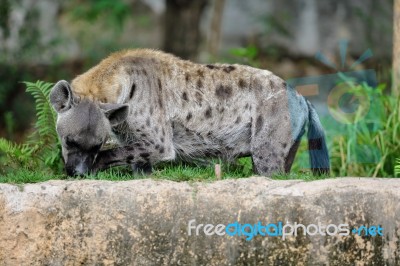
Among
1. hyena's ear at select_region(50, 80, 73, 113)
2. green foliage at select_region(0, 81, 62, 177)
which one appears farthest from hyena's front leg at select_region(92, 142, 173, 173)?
green foliage at select_region(0, 81, 62, 177)

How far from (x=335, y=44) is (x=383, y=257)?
373 inches

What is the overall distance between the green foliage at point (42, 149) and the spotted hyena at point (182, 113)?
1.70ft

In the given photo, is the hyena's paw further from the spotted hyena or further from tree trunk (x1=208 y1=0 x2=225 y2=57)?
Answer: tree trunk (x1=208 y1=0 x2=225 y2=57)

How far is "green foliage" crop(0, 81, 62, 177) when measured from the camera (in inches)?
227

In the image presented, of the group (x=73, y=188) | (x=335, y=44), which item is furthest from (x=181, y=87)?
(x=335, y=44)

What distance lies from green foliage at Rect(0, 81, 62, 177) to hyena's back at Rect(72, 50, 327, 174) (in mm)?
555

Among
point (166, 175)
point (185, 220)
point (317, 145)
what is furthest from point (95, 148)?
point (317, 145)

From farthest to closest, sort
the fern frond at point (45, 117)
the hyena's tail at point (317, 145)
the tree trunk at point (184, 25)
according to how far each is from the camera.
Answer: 1. the tree trunk at point (184, 25)
2. the fern frond at point (45, 117)
3. the hyena's tail at point (317, 145)

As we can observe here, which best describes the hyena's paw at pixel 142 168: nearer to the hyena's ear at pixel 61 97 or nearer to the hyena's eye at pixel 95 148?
the hyena's eye at pixel 95 148

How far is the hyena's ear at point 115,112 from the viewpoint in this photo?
5152mm

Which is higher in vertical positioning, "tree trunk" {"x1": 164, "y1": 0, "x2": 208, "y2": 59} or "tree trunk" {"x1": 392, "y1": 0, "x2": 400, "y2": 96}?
"tree trunk" {"x1": 392, "y1": 0, "x2": 400, "y2": 96}

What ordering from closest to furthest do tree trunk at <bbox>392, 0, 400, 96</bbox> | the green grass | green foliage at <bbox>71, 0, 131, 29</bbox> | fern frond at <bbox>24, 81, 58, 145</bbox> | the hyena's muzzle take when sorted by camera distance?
the green grass → the hyena's muzzle → fern frond at <bbox>24, 81, 58, 145</bbox> → tree trunk at <bbox>392, 0, 400, 96</bbox> → green foliage at <bbox>71, 0, 131, 29</bbox>

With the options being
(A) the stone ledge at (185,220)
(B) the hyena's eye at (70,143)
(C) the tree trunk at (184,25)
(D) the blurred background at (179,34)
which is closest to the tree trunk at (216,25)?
(D) the blurred background at (179,34)

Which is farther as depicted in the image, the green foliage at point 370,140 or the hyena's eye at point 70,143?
the green foliage at point 370,140
